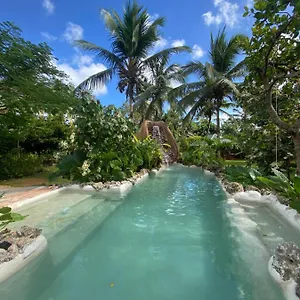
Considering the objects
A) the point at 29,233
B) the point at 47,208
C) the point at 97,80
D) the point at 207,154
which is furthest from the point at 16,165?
the point at 97,80

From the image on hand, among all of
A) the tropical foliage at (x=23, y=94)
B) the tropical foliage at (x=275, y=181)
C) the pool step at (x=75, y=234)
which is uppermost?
the tropical foliage at (x=23, y=94)

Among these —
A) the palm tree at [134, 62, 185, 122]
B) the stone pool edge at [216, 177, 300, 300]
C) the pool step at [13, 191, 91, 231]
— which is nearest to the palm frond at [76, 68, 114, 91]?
the palm tree at [134, 62, 185, 122]

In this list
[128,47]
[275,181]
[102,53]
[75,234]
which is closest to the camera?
[75,234]

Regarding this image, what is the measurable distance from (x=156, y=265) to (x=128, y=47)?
14567 mm

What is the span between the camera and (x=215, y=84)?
549 inches

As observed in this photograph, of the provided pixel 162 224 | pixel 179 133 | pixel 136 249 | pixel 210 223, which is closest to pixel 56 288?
pixel 136 249

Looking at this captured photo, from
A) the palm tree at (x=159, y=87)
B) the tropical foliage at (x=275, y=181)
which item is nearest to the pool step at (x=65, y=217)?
the tropical foliage at (x=275, y=181)

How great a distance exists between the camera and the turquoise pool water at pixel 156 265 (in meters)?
2.01

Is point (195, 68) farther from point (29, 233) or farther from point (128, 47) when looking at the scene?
point (29, 233)

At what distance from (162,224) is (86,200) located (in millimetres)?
2270

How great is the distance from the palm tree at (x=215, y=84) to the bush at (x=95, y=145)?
8922 millimetres

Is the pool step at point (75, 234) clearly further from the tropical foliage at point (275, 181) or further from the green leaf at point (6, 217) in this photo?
the tropical foliage at point (275, 181)

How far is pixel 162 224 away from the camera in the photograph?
3.75 m

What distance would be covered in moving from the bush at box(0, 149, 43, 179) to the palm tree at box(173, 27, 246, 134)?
10222mm
